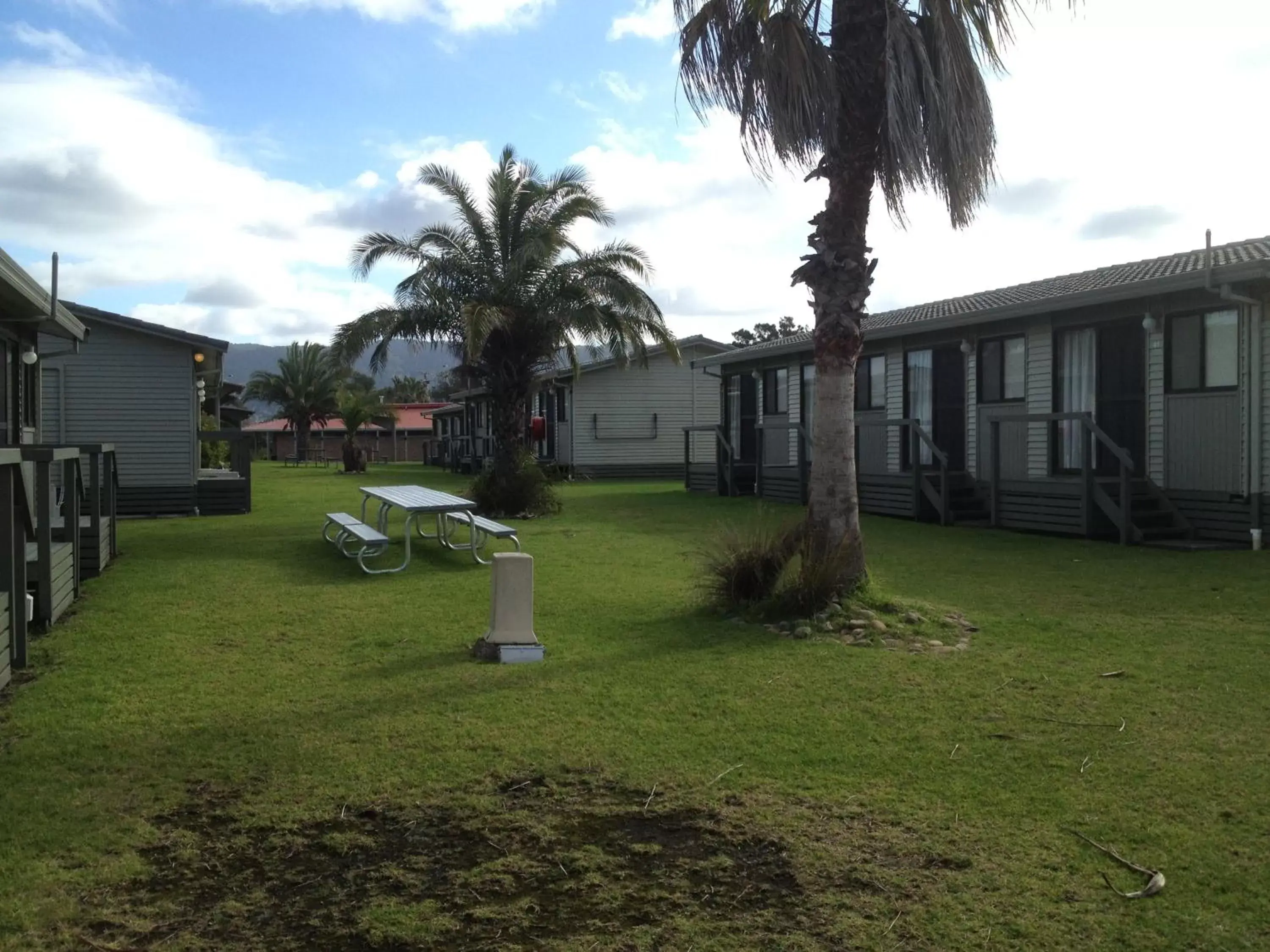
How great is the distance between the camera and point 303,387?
2317 inches

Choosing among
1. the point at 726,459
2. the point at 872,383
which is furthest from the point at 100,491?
the point at 726,459

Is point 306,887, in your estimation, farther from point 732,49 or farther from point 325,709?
point 732,49

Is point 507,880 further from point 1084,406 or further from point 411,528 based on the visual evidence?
point 1084,406

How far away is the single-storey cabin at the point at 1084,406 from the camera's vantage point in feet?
42.2

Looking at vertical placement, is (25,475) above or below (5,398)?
below

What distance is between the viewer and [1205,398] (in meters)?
13.4

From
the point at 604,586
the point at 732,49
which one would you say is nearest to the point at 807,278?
the point at 732,49

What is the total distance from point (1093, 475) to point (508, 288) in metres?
Result: 9.73

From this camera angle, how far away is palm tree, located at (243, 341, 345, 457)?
58875mm

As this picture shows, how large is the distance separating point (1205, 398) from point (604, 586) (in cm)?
Result: 787

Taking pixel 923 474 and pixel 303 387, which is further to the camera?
pixel 303 387

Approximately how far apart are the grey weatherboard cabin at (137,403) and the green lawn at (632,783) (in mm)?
10702

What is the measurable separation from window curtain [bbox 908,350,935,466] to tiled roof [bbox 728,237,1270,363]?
→ 2.19 feet

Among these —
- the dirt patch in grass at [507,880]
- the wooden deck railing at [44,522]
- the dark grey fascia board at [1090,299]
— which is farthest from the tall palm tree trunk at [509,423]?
the dirt patch in grass at [507,880]
